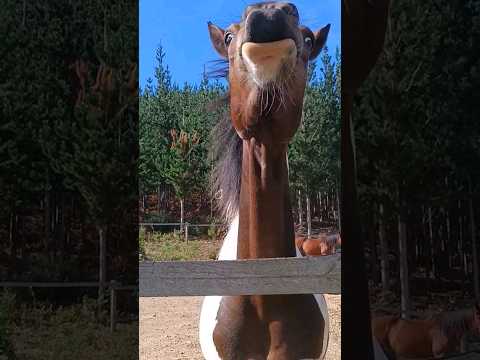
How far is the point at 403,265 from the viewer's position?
3805 mm

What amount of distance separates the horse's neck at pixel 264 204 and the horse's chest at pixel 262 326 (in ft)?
0.86

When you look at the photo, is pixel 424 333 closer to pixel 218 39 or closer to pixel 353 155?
pixel 353 155

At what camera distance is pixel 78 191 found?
151 inches

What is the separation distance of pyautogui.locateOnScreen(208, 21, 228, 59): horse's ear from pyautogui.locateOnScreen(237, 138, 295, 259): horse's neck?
0.48m

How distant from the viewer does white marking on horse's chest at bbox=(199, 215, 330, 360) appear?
9.36 ft

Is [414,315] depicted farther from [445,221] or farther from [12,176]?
[12,176]

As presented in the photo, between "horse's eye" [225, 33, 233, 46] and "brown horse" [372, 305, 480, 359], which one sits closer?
"horse's eye" [225, 33, 233, 46]

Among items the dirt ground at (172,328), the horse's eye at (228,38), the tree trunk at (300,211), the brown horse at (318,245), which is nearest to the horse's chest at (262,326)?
the dirt ground at (172,328)

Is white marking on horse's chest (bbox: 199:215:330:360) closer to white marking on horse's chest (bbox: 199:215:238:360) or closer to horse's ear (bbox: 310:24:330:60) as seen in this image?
white marking on horse's chest (bbox: 199:215:238:360)

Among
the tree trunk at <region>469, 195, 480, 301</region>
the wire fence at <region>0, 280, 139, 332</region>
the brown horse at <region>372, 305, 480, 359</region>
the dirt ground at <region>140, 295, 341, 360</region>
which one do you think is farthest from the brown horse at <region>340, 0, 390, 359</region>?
the wire fence at <region>0, 280, 139, 332</region>

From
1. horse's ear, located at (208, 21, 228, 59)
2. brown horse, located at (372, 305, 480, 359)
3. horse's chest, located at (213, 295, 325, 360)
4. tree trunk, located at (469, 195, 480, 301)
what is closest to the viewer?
horse's ear, located at (208, 21, 228, 59)

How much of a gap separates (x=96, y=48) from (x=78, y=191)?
1.06m

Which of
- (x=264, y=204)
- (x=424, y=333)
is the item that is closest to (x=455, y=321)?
(x=424, y=333)

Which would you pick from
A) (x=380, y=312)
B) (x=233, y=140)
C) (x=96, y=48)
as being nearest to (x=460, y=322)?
(x=380, y=312)
